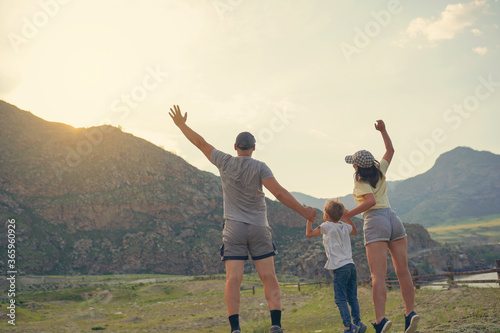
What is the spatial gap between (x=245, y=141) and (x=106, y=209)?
426 ft

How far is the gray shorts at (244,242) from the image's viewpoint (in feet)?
17.1

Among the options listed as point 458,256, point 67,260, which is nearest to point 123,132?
point 67,260

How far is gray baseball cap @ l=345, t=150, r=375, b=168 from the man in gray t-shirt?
1384 mm

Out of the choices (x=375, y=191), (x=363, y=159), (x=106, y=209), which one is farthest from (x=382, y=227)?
(x=106, y=209)

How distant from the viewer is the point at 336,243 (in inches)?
241

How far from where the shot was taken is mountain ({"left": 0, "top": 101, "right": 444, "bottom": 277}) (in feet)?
367

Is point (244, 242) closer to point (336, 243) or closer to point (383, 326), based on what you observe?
point (336, 243)

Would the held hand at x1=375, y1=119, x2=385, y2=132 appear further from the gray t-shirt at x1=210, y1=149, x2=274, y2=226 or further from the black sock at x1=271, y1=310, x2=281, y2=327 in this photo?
the black sock at x1=271, y1=310, x2=281, y2=327

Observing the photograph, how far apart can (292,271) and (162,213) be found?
158 ft

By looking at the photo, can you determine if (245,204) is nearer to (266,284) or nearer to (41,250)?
(266,284)

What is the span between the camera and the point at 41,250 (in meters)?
108

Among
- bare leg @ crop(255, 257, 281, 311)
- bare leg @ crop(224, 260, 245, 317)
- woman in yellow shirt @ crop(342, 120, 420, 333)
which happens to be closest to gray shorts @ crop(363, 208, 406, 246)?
woman in yellow shirt @ crop(342, 120, 420, 333)

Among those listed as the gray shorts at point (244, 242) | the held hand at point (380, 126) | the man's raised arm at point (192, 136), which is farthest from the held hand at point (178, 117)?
the held hand at point (380, 126)

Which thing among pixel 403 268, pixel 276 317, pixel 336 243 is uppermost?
pixel 336 243
